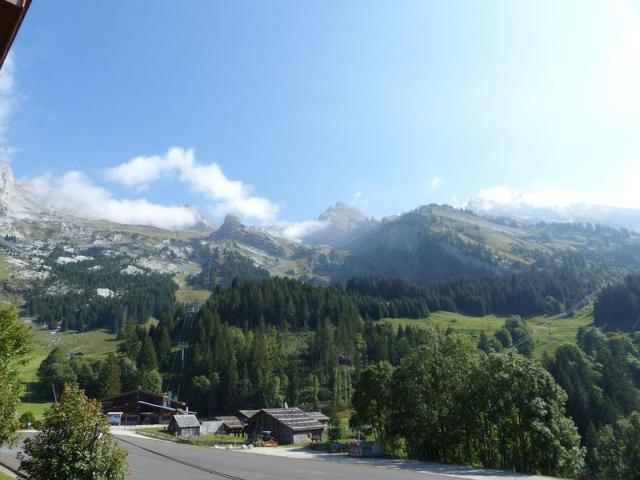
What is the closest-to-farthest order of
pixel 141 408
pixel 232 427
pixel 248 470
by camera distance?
1. pixel 248 470
2. pixel 232 427
3. pixel 141 408

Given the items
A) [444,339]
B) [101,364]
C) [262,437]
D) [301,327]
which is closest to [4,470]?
[444,339]

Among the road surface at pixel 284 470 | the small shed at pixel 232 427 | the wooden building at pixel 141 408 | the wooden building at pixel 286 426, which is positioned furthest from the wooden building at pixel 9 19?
the wooden building at pixel 141 408

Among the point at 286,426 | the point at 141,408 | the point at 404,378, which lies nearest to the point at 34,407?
the point at 141,408

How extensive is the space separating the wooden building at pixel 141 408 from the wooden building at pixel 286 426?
34056 mm

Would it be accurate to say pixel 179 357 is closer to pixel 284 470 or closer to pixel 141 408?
pixel 141 408

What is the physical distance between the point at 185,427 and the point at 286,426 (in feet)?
72.5

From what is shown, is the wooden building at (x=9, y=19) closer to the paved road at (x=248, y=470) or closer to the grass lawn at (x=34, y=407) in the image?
the paved road at (x=248, y=470)

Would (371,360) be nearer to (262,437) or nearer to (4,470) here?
(262,437)

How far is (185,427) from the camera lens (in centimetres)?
9312

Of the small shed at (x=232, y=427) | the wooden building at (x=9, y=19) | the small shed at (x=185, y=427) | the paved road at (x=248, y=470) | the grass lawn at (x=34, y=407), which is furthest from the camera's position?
the grass lawn at (x=34, y=407)

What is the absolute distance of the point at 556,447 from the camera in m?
43.6

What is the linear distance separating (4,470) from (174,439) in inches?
2169

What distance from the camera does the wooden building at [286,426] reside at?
284ft

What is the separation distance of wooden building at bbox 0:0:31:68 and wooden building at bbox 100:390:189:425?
123 metres
